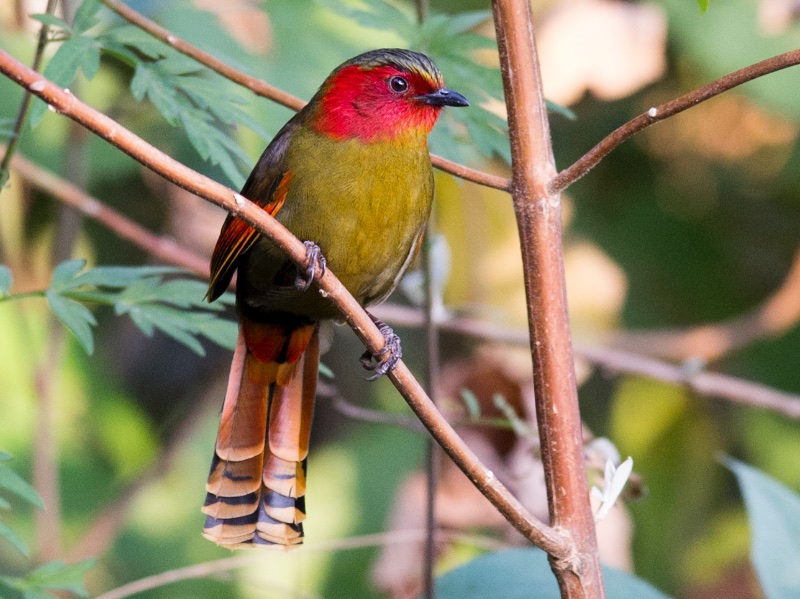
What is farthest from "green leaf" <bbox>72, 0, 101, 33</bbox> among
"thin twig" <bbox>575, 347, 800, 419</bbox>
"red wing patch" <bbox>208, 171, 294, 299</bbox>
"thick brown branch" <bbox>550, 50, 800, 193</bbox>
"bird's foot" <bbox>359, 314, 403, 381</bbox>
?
"thin twig" <bbox>575, 347, 800, 419</bbox>

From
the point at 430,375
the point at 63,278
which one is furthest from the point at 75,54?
the point at 430,375

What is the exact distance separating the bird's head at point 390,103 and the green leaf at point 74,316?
0.71m

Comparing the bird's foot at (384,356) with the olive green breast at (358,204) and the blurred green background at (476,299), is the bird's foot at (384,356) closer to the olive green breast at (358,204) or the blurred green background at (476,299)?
the olive green breast at (358,204)

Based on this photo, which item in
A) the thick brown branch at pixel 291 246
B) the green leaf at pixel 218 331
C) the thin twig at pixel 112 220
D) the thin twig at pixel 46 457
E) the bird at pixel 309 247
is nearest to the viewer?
the thick brown branch at pixel 291 246

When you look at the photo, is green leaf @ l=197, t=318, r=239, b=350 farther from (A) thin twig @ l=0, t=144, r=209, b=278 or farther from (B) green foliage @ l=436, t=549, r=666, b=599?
(A) thin twig @ l=0, t=144, r=209, b=278

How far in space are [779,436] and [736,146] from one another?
1.20m

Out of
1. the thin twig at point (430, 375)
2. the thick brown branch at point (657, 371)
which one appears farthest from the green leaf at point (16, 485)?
the thick brown branch at point (657, 371)

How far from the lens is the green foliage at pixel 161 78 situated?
1.76 m

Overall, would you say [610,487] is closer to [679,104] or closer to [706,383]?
[679,104]

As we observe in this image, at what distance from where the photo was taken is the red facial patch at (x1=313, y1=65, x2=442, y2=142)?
2.30 meters

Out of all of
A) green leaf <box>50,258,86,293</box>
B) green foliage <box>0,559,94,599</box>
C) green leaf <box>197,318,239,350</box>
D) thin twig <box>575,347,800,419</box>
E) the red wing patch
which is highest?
thin twig <box>575,347,800,419</box>

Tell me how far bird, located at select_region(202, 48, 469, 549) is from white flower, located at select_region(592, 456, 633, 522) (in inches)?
22.5

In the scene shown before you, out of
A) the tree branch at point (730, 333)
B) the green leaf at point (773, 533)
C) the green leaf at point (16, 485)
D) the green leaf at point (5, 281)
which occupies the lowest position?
the green leaf at point (16, 485)

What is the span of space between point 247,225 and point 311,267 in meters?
0.58
